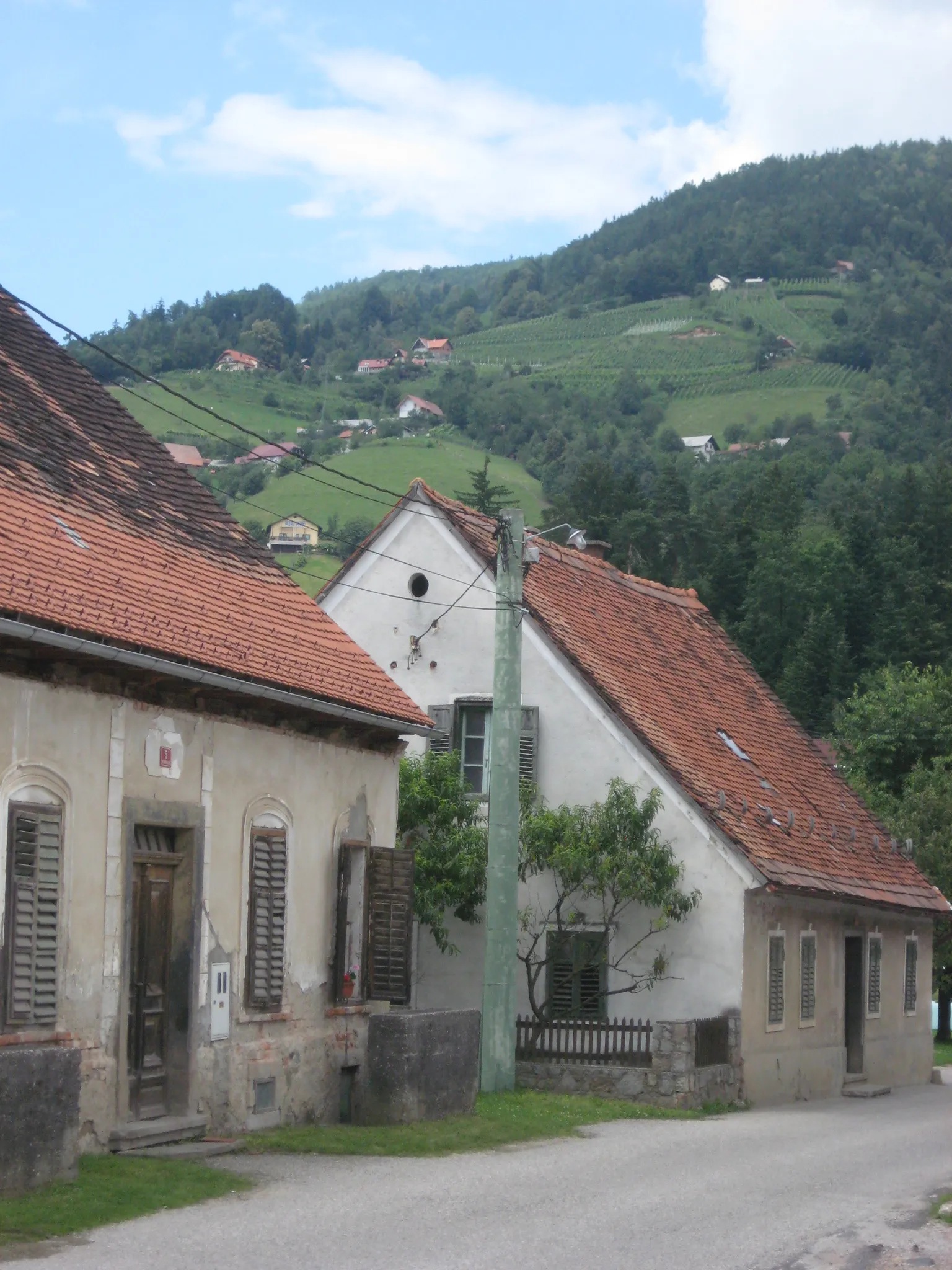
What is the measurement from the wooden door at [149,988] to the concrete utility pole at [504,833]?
4.75 meters

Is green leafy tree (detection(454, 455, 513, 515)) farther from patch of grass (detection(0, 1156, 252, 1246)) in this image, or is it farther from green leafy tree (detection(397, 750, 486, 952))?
patch of grass (detection(0, 1156, 252, 1246))

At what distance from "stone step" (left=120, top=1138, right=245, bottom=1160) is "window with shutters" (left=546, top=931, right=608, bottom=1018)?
9269 mm

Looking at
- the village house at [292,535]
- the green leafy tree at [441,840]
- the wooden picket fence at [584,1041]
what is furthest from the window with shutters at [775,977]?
the village house at [292,535]

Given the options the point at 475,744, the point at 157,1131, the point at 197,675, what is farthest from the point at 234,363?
the point at 157,1131

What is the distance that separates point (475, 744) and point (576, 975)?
11.5 ft

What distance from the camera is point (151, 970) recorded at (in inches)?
590

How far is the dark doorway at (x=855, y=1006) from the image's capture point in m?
28.0

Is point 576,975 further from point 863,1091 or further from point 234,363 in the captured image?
point 234,363

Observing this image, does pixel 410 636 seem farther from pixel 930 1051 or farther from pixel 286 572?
pixel 930 1051

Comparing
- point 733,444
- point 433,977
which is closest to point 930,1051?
point 433,977

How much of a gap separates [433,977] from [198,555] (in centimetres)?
967

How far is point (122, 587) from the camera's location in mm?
14445

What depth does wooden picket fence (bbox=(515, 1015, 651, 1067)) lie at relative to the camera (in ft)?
71.5

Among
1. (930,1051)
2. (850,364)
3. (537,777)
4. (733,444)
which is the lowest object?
(930,1051)
